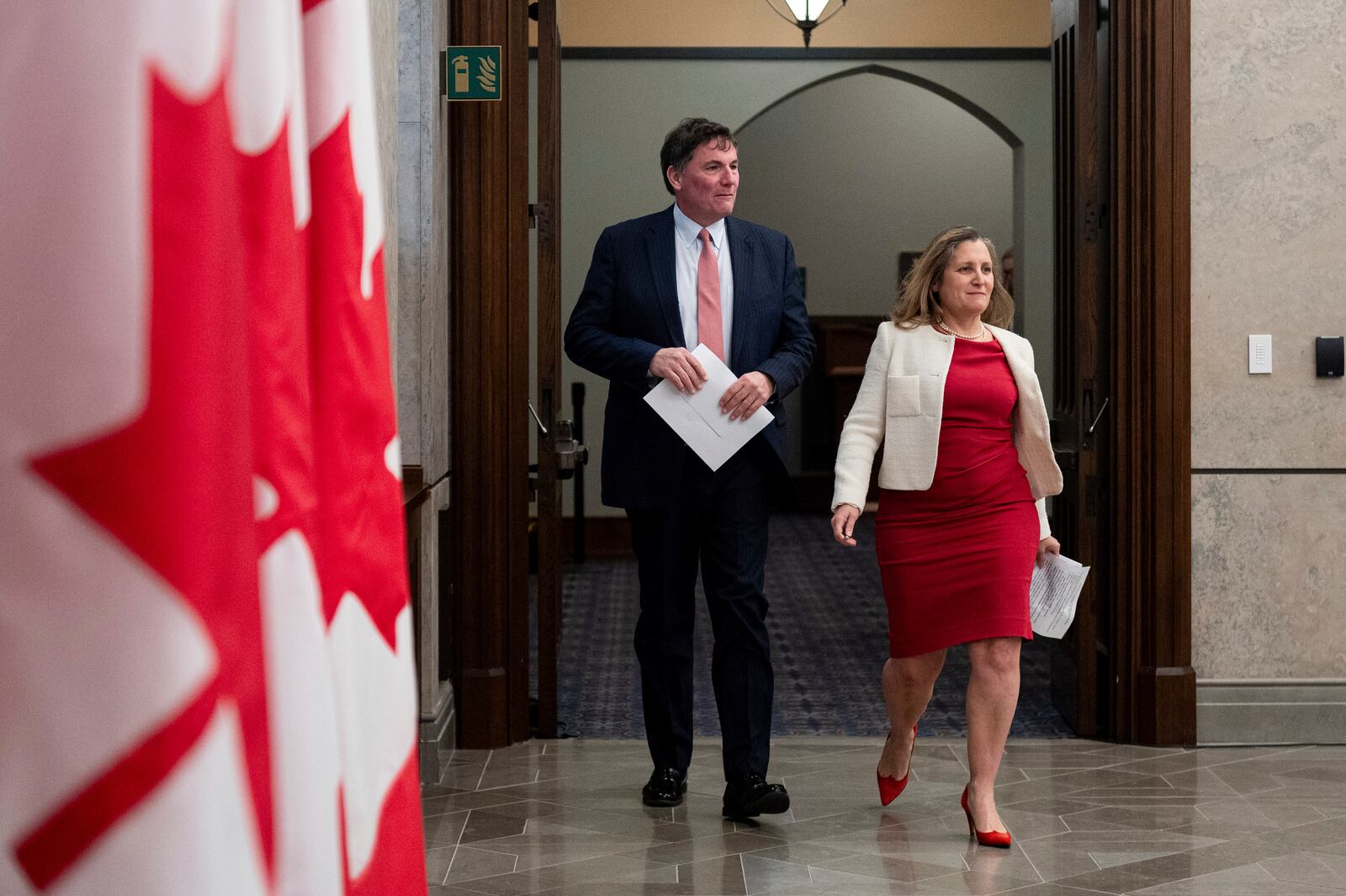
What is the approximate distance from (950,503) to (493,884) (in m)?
1.43

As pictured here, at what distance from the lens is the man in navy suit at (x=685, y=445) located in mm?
3654

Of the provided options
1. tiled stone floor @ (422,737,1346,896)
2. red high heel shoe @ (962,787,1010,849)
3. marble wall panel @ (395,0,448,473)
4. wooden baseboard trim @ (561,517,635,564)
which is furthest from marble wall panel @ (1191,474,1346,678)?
wooden baseboard trim @ (561,517,635,564)

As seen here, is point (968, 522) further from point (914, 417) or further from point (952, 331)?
point (952, 331)

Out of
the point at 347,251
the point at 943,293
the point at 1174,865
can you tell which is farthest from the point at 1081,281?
the point at 347,251

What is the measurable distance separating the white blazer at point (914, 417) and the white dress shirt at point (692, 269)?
43cm

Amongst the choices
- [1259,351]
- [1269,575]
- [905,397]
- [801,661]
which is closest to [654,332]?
[905,397]

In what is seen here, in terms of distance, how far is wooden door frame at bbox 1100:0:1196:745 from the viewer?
440cm

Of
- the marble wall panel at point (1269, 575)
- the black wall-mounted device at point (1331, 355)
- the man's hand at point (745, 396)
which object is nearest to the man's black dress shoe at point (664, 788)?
the man's hand at point (745, 396)

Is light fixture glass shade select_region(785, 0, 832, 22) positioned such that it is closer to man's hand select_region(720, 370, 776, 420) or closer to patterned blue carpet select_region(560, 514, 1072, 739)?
patterned blue carpet select_region(560, 514, 1072, 739)

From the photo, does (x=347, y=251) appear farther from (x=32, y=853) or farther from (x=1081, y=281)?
(x=1081, y=281)

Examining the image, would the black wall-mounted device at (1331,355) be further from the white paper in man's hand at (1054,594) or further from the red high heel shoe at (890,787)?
the red high heel shoe at (890,787)

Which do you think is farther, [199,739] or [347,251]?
[347,251]

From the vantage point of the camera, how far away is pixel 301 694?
0.60 m

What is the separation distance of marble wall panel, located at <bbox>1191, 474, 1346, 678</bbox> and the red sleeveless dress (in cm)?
128
